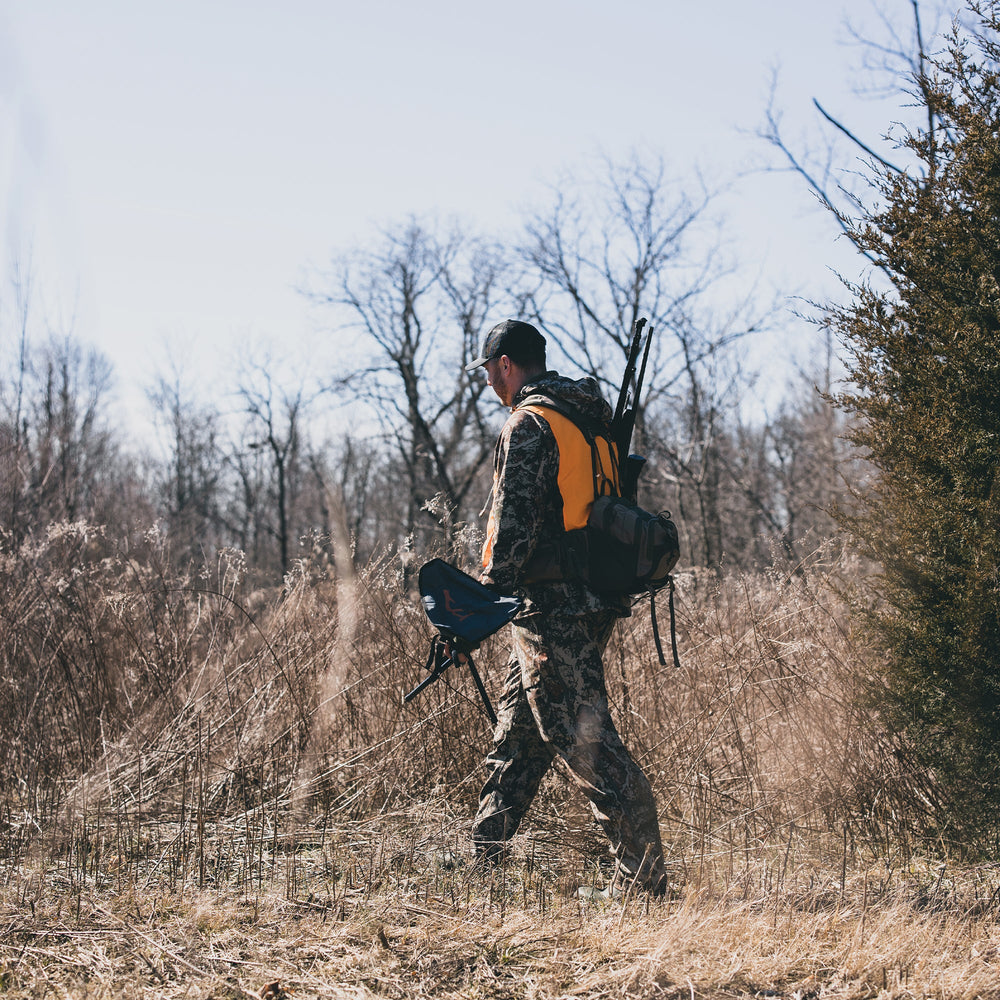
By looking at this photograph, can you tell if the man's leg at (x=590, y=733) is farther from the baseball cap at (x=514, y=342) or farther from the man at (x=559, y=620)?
the baseball cap at (x=514, y=342)

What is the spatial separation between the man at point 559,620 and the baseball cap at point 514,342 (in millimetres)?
170

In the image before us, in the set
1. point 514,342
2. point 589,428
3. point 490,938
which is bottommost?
point 490,938

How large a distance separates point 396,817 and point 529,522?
177 cm

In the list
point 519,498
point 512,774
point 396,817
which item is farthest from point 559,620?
point 396,817

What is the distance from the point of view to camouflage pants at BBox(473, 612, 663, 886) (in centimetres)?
309

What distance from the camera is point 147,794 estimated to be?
4.12 meters

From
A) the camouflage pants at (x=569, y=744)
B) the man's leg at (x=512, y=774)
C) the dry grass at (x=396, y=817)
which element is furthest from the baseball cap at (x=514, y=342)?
the dry grass at (x=396, y=817)

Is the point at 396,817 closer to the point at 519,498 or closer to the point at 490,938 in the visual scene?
the point at 490,938

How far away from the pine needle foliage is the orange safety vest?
48.8 inches

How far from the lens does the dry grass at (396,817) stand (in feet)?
8.59

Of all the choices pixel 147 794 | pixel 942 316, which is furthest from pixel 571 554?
pixel 147 794

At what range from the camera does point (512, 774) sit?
3.42 m

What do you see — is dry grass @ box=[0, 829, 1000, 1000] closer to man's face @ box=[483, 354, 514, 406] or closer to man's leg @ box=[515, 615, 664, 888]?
man's leg @ box=[515, 615, 664, 888]

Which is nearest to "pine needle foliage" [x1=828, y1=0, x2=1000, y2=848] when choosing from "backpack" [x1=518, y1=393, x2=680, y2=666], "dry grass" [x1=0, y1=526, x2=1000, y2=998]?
"dry grass" [x1=0, y1=526, x2=1000, y2=998]
